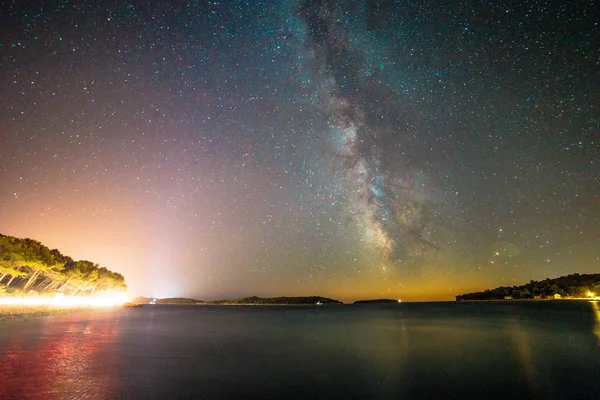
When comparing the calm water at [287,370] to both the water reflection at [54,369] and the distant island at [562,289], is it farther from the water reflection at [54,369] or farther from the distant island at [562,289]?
the distant island at [562,289]

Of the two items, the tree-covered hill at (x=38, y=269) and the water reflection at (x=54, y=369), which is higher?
the tree-covered hill at (x=38, y=269)

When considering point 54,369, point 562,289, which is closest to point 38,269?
point 54,369

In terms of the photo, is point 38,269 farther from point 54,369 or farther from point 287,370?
point 287,370

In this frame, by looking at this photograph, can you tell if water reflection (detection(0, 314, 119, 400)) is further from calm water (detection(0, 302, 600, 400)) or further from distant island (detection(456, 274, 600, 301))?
distant island (detection(456, 274, 600, 301))

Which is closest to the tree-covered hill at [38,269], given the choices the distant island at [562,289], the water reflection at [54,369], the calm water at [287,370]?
the calm water at [287,370]

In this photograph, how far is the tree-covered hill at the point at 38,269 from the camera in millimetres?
50719

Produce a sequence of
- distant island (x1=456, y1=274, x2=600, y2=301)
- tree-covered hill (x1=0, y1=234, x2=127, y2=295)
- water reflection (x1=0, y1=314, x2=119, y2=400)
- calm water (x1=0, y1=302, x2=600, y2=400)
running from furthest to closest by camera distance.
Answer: distant island (x1=456, y1=274, x2=600, y2=301)
tree-covered hill (x1=0, y1=234, x2=127, y2=295)
calm water (x1=0, y1=302, x2=600, y2=400)
water reflection (x1=0, y1=314, x2=119, y2=400)

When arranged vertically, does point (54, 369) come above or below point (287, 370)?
above

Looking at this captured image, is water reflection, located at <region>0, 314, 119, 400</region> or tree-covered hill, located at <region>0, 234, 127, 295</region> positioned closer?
water reflection, located at <region>0, 314, 119, 400</region>

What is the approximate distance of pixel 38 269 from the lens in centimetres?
5947

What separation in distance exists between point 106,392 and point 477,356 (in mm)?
18099

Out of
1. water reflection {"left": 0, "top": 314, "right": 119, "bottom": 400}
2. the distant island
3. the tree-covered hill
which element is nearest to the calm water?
water reflection {"left": 0, "top": 314, "right": 119, "bottom": 400}

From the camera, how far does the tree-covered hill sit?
50719 mm

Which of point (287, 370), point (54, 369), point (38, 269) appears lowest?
point (287, 370)
